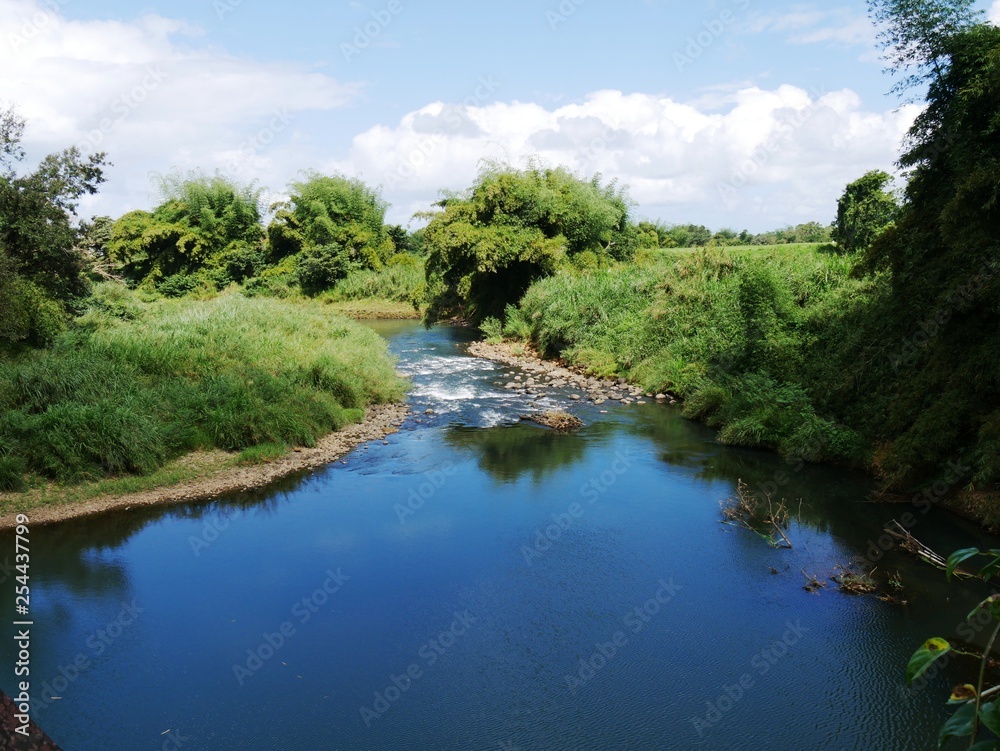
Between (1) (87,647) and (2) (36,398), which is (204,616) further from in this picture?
(2) (36,398)

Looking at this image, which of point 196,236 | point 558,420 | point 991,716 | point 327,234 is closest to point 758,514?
point 558,420

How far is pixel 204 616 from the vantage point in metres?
7.13

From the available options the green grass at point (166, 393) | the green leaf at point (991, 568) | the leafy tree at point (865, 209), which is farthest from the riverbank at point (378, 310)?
the green leaf at point (991, 568)

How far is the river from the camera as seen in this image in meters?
5.61

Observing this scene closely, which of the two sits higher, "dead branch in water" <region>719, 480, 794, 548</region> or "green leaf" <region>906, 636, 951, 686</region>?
"green leaf" <region>906, 636, 951, 686</region>

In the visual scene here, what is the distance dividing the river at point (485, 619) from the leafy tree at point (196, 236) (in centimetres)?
2729

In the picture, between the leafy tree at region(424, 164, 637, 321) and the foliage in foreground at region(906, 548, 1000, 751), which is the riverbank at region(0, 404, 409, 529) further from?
the leafy tree at region(424, 164, 637, 321)

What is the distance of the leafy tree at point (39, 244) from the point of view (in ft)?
42.2

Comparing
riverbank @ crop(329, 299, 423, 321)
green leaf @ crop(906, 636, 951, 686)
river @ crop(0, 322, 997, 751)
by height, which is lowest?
river @ crop(0, 322, 997, 751)

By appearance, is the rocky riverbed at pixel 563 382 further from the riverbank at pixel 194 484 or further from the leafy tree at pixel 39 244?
the leafy tree at pixel 39 244

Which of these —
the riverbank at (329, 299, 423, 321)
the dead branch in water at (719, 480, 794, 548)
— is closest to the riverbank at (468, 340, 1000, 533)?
the dead branch in water at (719, 480, 794, 548)

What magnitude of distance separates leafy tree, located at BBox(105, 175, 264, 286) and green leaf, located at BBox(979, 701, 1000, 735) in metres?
36.9

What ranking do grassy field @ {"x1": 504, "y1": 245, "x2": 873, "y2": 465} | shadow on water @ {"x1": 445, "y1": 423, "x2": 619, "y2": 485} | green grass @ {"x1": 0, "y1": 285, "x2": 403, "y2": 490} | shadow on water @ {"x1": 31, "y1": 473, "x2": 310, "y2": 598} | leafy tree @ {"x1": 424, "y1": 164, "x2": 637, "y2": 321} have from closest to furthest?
shadow on water @ {"x1": 31, "y1": 473, "x2": 310, "y2": 598} < green grass @ {"x1": 0, "y1": 285, "x2": 403, "y2": 490} < shadow on water @ {"x1": 445, "y1": 423, "x2": 619, "y2": 485} < grassy field @ {"x1": 504, "y1": 245, "x2": 873, "y2": 465} < leafy tree @ {"x1": 424, "y1": 164, "x2": 637, "y2": 321}

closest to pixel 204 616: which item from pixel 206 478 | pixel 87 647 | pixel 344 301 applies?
pixel 87 647
